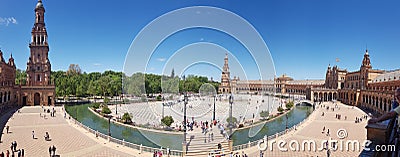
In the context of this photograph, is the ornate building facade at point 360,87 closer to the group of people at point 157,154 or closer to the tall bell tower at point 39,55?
the group of people at point 157,154

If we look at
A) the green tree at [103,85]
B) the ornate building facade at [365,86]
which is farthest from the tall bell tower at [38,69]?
the ornate building facade at [365,86]

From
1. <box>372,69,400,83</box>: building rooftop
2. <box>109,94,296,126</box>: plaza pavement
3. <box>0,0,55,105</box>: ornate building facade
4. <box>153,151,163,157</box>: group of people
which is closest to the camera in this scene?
<box>153,151,163,157</box>: group of people

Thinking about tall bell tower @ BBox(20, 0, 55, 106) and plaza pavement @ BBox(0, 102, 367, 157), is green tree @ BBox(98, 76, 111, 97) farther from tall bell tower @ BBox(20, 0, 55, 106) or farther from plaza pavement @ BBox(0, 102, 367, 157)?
plaza pavement @ BBox(0, 102, 367, 157)

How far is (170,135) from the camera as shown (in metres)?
23.9

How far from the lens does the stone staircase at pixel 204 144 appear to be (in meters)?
17.4

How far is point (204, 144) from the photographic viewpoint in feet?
62.5

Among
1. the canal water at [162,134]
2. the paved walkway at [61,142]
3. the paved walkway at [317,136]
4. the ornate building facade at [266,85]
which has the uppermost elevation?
the ornate building facade at [266,85]

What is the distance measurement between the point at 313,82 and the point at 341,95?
31.9m

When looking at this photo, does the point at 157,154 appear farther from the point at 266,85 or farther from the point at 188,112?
the point at 266,85

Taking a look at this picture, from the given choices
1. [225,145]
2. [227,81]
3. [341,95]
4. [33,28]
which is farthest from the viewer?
[227,81]

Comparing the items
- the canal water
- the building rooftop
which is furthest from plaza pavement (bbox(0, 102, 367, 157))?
the building rooftop

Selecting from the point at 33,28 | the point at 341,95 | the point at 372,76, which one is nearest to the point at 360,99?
the point at 372,76

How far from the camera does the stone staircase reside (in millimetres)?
17422

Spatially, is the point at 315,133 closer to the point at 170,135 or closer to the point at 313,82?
the point at 170,135
